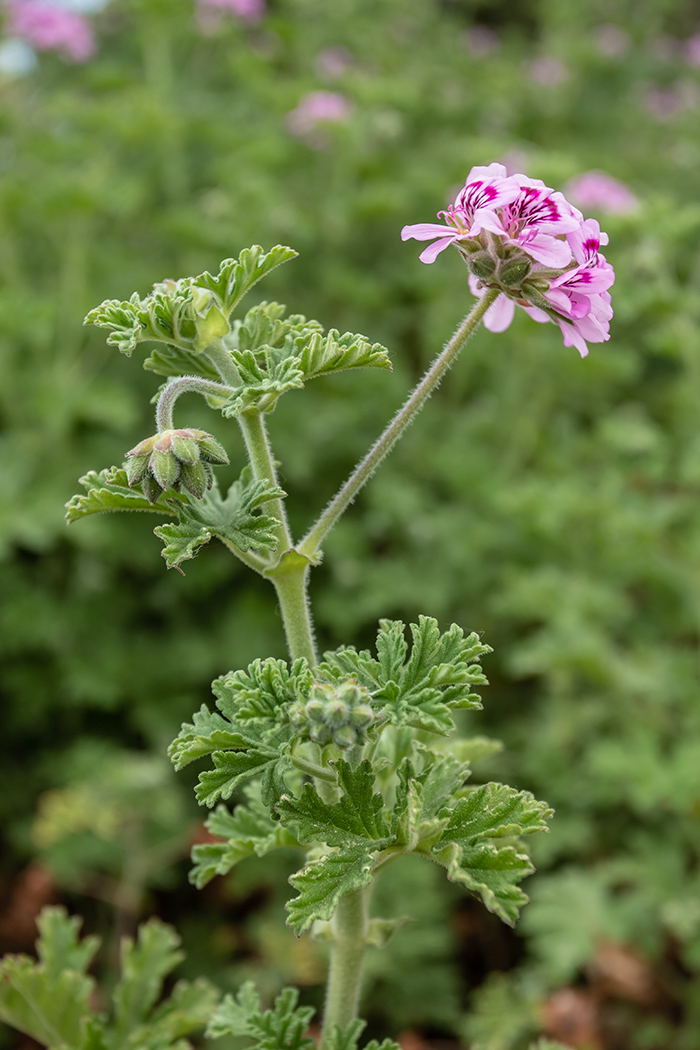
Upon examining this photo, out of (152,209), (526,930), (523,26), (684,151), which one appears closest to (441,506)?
(526,930)

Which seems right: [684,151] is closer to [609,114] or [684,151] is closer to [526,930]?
[609,114]

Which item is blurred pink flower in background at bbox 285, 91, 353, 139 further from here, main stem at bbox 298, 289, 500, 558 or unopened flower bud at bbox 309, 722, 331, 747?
unopened flower bud at bbox 309, 722, 331, 747

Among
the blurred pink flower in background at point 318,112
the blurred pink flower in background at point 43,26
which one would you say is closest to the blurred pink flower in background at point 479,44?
the blurred pink flower in background at point 318,112

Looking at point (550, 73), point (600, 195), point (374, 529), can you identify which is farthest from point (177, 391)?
point (550, 73)

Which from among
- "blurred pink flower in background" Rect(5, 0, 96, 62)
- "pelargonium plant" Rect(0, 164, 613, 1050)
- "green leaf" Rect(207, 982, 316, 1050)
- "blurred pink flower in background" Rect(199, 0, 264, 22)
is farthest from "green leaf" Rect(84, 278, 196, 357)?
"blurred pink flower in background" Rect(199, 0, 264, 22)

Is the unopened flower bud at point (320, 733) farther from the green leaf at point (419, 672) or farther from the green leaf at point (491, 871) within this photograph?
the green leaf at point (491, 871)

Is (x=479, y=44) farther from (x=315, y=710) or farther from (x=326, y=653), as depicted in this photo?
(x=315, y=710)
